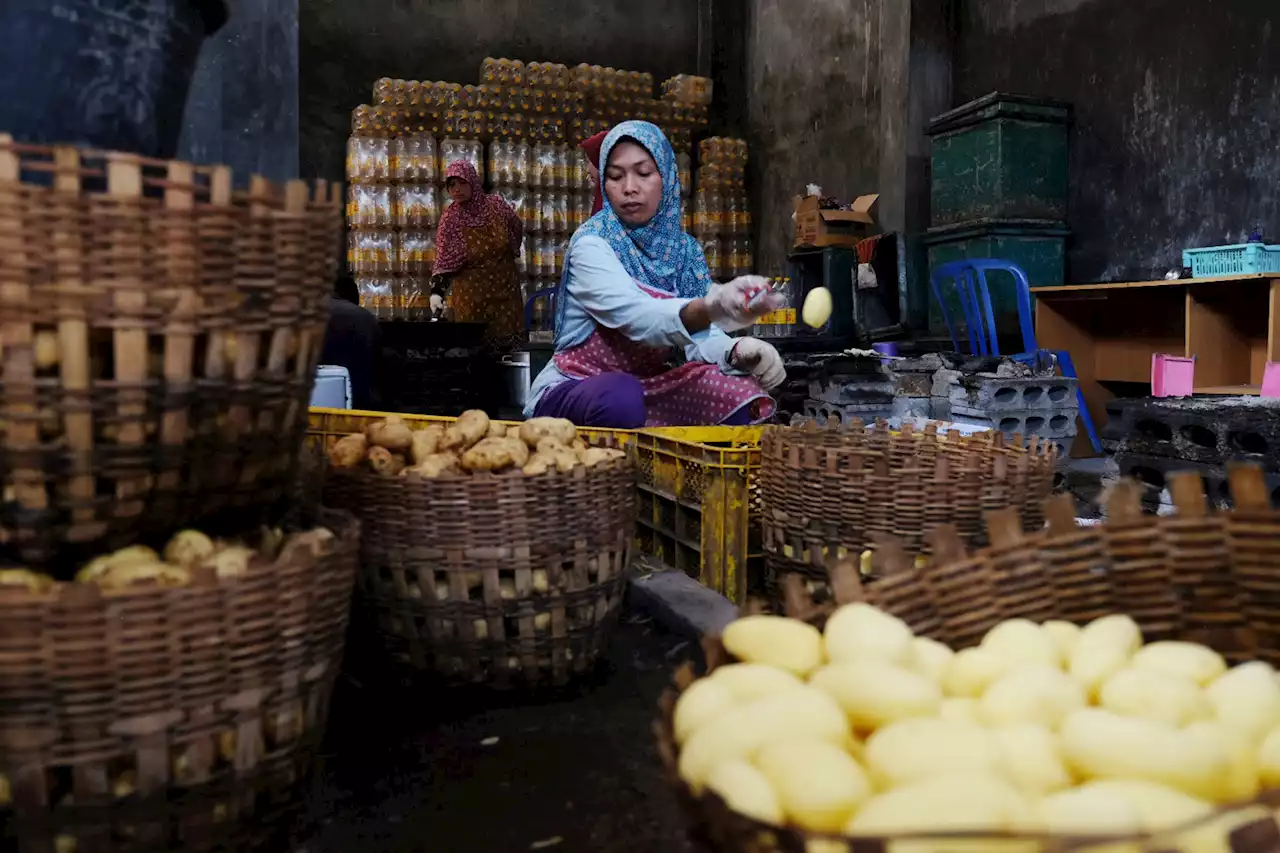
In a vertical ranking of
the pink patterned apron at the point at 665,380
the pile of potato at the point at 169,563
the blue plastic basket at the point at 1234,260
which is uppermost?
the blue plastic basket at the point at 1234,260

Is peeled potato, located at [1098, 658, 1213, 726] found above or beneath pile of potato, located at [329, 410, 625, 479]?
beneath

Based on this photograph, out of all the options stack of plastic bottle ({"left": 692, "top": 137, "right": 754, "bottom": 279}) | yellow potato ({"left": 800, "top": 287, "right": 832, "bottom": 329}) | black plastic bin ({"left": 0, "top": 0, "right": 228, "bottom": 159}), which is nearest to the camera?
black plastic bin ({"left": 0, "top": 0, "right": 228, "bottom": 159})

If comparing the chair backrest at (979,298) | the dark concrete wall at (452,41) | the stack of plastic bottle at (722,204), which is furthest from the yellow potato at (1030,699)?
the dark concrete wall at (452,41)

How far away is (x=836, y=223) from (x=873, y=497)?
21.7 ft

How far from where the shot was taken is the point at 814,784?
0.66 m

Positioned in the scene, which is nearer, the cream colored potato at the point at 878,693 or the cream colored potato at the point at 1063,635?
the cream colored potato at the point at 878,693

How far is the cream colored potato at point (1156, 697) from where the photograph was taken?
0.82 m

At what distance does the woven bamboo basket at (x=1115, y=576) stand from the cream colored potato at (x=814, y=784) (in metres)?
0.27

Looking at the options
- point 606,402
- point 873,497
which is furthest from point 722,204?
point 873,497

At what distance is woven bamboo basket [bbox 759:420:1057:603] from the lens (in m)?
1.65

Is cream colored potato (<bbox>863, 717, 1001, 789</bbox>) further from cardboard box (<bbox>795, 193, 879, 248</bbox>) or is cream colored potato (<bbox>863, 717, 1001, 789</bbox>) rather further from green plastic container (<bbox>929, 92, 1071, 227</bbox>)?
cardboard box (<bbox>795, 193, 879, 248</bbox>)

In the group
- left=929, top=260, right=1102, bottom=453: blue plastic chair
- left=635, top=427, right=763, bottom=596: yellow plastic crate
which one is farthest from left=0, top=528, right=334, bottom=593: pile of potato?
left=929, top=260, right=1102, bottom=453: blue plastic chair

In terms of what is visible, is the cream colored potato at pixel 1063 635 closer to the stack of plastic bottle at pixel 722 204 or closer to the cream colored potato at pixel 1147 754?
the cream colored potato at pixel 1147 754

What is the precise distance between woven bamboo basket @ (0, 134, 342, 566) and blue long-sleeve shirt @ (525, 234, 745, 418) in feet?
5.50
